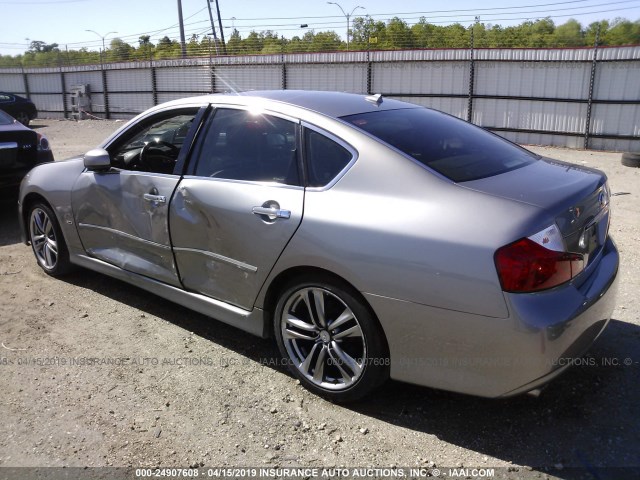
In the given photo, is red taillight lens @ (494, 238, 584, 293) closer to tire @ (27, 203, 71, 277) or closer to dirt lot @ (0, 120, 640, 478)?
dirt lot @ (0, 120, 640, 478)

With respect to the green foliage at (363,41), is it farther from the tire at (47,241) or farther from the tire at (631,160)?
the tire at (47,241)

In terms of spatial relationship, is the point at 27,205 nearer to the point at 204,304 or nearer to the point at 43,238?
the point at 43,238

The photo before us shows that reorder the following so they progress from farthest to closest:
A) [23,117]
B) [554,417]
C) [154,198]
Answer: [23,117] < [154,198] < [554,417]

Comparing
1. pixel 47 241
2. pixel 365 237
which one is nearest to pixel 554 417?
pixel 365 237

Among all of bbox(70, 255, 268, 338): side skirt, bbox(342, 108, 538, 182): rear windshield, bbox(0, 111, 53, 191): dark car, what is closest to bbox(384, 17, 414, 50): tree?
bbox(0, 111, 53, 191): dark car

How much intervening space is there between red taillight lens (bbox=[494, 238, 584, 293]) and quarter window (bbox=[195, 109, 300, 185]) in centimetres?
124

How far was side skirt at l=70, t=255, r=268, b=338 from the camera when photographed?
3412 millimetres

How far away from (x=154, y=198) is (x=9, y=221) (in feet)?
15.4

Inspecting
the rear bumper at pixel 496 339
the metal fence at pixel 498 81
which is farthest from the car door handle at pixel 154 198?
the metal fence at pixel 498 81

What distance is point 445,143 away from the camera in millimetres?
3346

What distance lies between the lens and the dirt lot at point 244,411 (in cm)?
274

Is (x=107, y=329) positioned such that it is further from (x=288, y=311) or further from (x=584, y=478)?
(x=584, y=478)

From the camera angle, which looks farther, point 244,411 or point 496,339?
point 244,411

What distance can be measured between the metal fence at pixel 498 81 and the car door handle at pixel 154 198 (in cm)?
1522
